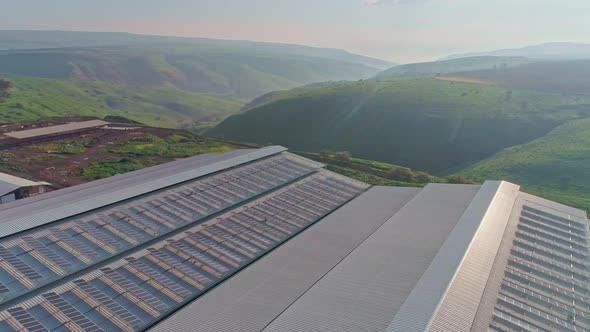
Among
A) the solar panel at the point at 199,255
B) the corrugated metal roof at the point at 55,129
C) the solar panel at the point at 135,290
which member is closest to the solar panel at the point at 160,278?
the solar panel at the point at 135,290

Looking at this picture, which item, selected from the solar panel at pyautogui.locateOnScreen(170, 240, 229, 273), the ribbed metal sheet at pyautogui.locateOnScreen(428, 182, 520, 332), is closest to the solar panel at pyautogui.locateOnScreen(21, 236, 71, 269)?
the solar panel at pyautogui.locateOnScreen(170, 240, 229, 273)

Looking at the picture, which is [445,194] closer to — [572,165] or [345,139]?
[572,165]

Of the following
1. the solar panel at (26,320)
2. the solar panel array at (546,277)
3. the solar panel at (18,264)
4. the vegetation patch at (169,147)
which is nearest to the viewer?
the solar panel at (26,320)

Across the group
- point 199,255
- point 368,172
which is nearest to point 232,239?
point 199,255

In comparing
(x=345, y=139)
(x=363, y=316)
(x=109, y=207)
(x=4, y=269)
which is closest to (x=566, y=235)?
(x=363, y=316)

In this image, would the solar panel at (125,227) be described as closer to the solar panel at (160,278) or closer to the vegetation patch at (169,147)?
the solar panel at (160,278)

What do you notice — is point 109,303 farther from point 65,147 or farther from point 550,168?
point 550,168
